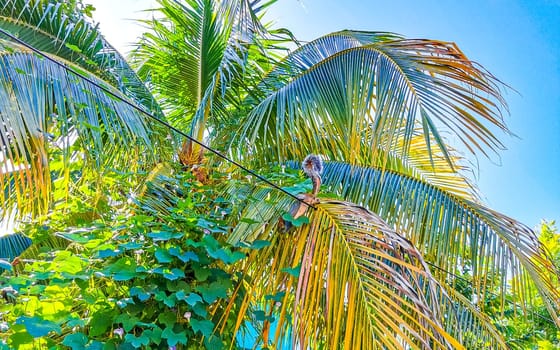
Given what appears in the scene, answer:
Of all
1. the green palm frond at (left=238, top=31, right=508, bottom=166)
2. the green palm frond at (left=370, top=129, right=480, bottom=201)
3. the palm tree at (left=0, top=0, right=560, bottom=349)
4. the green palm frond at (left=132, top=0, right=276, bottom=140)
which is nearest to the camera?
the palm tree at (left=0, top=0, right=560, bottom=349)

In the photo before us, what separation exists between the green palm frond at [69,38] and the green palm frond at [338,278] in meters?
1.46

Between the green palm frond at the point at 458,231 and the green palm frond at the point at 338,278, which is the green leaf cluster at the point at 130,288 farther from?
the green palm frond at the point at 458,231

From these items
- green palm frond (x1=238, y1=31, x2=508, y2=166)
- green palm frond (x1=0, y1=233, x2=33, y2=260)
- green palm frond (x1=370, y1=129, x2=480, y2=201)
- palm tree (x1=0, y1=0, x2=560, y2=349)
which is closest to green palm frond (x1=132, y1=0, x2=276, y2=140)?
palm tree (x1=0, y1=0, x2=560, y2=349)

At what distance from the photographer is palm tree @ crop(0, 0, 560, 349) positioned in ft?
4.74

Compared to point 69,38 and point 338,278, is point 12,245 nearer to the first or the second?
point 69,38

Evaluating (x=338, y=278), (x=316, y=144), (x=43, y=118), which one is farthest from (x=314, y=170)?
(x=43, y=118)

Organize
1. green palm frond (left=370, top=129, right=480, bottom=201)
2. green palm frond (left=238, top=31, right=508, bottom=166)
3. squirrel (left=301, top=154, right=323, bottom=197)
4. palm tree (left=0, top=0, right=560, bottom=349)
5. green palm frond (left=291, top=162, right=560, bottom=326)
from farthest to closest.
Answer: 1. green palm frond (left=370, top=129, right=480, bottom=201)
2. green palm frond (left=291, top=162, right=560, bottom=326)
3. green palm frond (left=238, top=31, right=508, bottom=166)
4. squirrel (left=301, top=154, right=323, bottom=197)
5. palm tree (left=0, top=0, right=560, bottom=349)

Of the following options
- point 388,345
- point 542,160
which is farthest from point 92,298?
point 542,160

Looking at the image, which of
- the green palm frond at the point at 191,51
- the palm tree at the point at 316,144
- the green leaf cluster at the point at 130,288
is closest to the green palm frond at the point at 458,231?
the palm tree at the point at 316,144

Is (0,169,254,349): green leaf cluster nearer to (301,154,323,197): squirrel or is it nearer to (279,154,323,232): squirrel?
(279,154,323,232): squirrel

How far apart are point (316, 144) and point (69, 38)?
5.72 feet

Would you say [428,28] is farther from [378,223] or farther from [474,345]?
[378,223]

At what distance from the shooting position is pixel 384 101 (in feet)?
6.41

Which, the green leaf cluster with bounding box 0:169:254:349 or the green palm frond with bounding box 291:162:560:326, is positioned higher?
the green palm frond with bounding box 291:162:560:326
